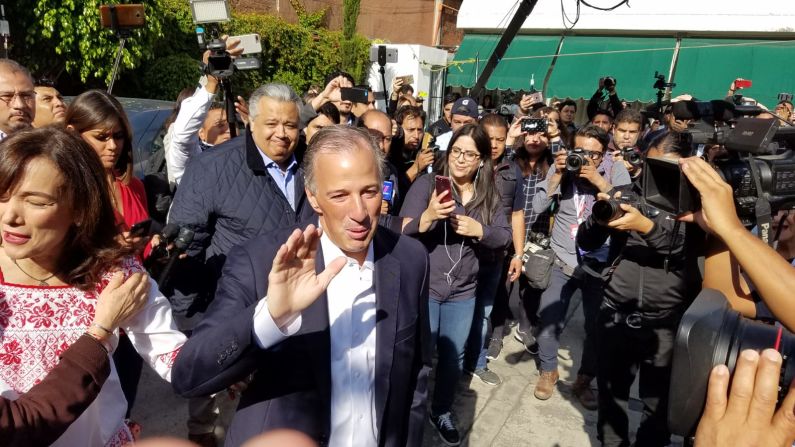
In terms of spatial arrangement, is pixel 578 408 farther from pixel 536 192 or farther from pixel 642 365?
pixel 536 192

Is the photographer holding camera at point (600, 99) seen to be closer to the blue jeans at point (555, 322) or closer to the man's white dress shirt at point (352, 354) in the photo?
the blue jeans at point (555, 322)

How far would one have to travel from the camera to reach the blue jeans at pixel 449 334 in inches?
125

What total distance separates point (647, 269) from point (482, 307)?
1.23m

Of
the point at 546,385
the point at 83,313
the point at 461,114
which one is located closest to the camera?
the point at 83,313

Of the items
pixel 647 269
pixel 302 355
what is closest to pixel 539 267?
pixel 647 269

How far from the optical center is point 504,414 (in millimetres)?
3627

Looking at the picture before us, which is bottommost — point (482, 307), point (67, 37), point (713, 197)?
point (482, 307)

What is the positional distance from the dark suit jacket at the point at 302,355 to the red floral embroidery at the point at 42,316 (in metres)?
0.37

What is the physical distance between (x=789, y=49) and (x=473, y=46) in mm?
8079

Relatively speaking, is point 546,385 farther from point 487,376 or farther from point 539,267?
point 539,267

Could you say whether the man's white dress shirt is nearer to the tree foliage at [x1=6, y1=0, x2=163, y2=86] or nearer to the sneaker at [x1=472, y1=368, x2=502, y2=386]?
the sneaker at [x1=472, y1=368, x2=502, y2=386]

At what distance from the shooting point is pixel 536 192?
13.8 feet

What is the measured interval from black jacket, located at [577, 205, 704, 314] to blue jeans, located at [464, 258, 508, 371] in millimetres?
855

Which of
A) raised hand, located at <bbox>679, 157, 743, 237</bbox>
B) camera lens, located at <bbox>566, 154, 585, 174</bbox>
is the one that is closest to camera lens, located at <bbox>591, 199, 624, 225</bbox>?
raised hand, located at <bbox>679, 157, 743, 237</bbox>
